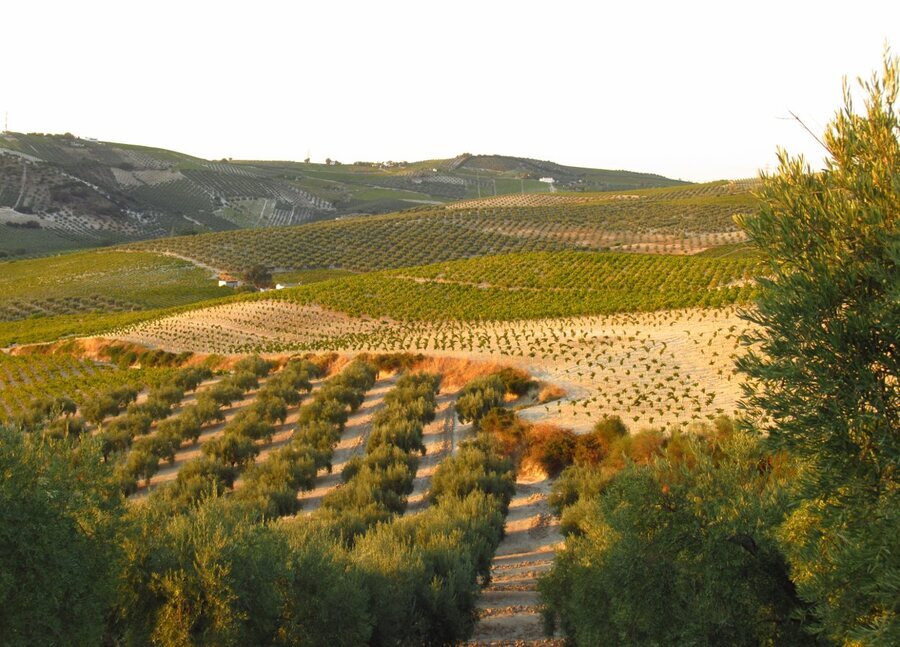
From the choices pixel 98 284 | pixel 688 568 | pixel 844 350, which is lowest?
pixel 98 284

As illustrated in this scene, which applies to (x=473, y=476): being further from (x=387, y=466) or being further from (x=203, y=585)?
(x=203, y=585)

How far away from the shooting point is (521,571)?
61.3 feet

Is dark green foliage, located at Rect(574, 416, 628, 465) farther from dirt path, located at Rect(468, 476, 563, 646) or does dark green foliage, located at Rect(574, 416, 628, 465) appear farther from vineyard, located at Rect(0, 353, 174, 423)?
vineyard, located at Rect(0, 353, 174, 423)

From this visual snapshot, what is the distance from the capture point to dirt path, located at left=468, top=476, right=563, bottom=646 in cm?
1525

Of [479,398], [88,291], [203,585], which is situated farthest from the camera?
[88,291]

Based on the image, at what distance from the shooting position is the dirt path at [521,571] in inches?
600

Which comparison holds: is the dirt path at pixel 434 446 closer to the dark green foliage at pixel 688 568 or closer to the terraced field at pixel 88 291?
the dark green foliage at pixel 688 568

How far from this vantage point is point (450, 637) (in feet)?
45.0

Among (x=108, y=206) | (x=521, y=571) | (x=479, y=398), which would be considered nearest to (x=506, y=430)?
(x=479, y=398)

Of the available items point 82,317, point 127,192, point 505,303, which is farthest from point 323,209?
point 505,303

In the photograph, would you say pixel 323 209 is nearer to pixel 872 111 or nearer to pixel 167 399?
pixel 167 399

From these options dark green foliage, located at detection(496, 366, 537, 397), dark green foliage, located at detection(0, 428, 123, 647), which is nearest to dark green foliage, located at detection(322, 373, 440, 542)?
dark green foliage, located at detection(496, 366, 537, 397)

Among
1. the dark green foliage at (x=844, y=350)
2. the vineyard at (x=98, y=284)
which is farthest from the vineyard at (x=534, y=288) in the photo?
the dark green foliage at (x=844, y=350)

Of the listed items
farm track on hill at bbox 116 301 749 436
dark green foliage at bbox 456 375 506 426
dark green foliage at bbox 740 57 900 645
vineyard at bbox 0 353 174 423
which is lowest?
vineyard at bbox 0 353 174 423
